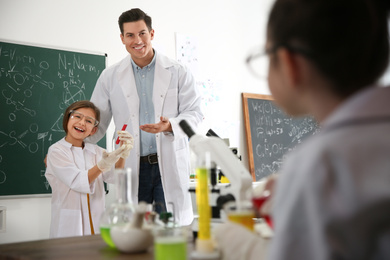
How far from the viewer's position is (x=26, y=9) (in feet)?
11.0

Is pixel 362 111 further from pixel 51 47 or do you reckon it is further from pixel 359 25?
pixel 51 47

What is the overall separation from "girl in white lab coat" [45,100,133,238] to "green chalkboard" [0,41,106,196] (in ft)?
1.82

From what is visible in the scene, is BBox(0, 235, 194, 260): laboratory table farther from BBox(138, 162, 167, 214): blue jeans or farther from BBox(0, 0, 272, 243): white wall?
BBox(0, 0, 272, 243): white wall

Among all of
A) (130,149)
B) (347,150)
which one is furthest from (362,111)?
(130,149)

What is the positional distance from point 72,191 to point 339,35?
2.32 metres

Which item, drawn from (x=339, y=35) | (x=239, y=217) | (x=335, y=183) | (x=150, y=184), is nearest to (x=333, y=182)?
(x=335, y=183)

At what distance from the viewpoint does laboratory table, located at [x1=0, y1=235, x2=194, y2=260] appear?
3.89 ft

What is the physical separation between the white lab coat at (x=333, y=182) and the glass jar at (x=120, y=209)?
0.75 metres

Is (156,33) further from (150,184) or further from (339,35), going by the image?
(339,35)

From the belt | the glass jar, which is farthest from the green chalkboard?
the glass jar

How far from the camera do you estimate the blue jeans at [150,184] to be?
8.91ft

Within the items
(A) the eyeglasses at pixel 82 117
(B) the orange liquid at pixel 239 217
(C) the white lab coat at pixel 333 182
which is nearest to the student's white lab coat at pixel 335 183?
(C) the white lab coat at pixel 333 182

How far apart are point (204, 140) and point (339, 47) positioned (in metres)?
0.78

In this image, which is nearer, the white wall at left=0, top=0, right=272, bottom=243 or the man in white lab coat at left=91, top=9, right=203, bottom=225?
the man in white lab coat at left=91, top=9, right=203, bottom=225
